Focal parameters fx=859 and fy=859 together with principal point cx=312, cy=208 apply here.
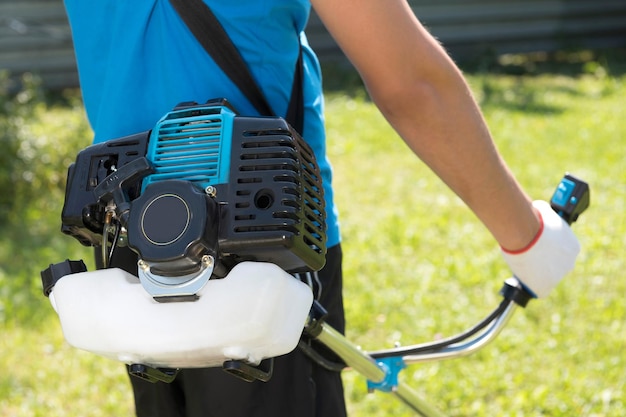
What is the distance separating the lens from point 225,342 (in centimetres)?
115

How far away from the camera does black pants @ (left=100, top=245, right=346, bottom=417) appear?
1.57 metres

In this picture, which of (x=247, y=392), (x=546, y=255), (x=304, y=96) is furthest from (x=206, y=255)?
(x=546, y=255)

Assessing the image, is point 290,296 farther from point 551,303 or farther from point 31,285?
point 31,285

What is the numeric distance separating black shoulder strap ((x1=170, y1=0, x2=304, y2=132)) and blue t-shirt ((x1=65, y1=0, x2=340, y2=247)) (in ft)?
0.05

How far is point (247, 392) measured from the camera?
1562mm

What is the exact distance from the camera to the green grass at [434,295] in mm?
3348

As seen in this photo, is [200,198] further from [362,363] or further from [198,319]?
[362,363]

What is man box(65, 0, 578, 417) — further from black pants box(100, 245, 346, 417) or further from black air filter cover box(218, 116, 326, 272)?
black air filter cover box(218, 116, 326, 272)

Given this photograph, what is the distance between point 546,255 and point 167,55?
80 centimetres

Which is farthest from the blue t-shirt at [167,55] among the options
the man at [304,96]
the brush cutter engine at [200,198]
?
the brush cutter engine at [200,198]

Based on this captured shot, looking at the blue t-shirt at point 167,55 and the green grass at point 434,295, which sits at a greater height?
the blue t-shirt at point 167,55

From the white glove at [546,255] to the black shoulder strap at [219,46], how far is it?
550mm

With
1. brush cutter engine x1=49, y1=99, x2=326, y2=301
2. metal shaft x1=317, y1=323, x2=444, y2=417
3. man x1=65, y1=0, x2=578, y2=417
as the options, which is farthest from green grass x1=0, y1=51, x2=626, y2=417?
brush cutter engine x1=49, y1=99, x2=326, y2=301

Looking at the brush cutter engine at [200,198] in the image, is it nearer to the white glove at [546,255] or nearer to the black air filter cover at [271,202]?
the black air filter cover at [271,202]
